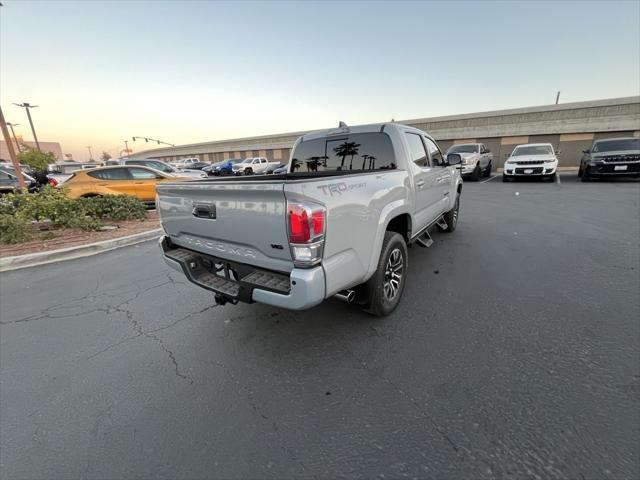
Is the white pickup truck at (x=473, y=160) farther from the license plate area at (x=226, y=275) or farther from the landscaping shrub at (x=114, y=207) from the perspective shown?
the license plate area at (x=226, y=275)

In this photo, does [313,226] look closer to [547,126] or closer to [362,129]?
[362,129]

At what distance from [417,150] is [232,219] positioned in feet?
9.38

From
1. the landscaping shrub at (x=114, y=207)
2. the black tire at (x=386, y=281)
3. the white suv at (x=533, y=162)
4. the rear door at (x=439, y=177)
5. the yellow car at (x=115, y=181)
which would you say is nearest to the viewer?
the black tire at (x=386, y=281)

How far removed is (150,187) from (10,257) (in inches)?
185

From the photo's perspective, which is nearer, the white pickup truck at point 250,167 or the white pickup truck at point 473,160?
the white pickup truck at point 473,160

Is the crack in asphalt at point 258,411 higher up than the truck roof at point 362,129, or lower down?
lower down

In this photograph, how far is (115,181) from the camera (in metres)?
8.99

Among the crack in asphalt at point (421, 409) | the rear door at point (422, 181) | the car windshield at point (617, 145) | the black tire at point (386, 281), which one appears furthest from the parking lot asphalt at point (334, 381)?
the car windshield at point (617, 145)

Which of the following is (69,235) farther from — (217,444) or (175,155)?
(175,155)

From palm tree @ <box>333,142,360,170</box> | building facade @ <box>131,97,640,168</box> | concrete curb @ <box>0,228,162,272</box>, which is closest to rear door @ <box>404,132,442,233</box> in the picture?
palm tree @ <box>333,142,360,170</box>

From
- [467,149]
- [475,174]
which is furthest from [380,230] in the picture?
[467,149]

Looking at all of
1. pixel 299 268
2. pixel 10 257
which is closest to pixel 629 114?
pixel 299 268

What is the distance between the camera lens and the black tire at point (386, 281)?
2.82 metres

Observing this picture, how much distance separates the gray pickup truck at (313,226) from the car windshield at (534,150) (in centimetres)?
1277
